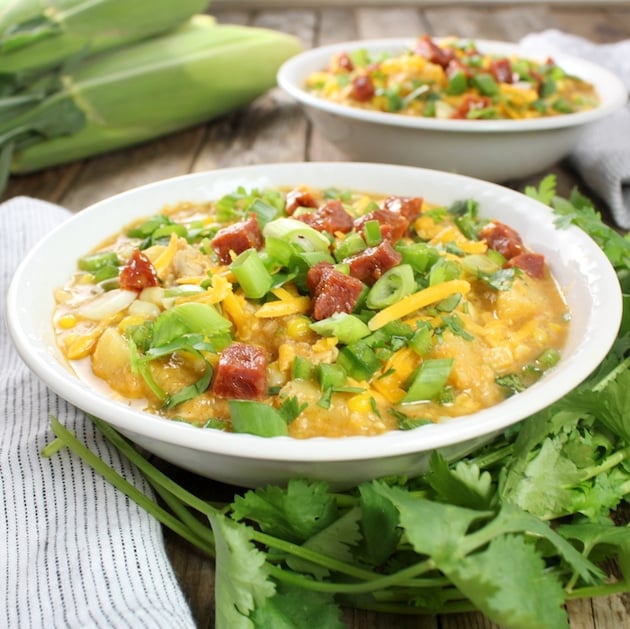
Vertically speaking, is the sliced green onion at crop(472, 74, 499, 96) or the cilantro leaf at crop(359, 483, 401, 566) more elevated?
the cilantro leaf at crop(359, 483, 401, 566)

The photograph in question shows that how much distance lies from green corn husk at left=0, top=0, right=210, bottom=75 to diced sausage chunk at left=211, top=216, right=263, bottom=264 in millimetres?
2525

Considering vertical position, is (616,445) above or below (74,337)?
below

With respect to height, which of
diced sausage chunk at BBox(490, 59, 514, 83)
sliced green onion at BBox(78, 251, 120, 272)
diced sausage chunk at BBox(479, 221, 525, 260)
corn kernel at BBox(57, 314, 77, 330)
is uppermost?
corn kernel at BBox(57, 314, 77, 330)

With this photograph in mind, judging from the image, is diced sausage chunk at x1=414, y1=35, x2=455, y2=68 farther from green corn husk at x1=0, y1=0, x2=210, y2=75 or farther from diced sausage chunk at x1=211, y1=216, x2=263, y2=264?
diced sausage chunk at x1=211, y1=216, x2=263, y2=264

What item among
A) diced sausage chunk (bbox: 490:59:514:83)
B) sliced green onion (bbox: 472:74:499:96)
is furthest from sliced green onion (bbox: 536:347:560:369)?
diced sausage chunk (bbox: 490:59:514:83)

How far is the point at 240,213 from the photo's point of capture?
2803 mm

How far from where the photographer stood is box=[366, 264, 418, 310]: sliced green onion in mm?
2127

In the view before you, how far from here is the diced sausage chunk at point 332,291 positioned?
2090 millimetres

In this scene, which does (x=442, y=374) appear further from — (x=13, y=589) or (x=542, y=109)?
(x=542, y=109)

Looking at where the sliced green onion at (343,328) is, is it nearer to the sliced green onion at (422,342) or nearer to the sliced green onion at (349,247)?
the sliced green onion at (422,342)

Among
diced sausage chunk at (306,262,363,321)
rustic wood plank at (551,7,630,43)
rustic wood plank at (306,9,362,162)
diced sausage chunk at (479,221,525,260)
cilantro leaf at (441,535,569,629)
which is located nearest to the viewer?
cilantro leaf at (441,535,569,629)

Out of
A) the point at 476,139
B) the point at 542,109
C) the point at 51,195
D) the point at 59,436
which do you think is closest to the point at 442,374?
the point at 59,436

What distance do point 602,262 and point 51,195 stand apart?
2.90 m

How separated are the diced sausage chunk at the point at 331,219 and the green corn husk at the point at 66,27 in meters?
2.56
